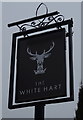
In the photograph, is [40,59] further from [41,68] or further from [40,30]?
[40,30]

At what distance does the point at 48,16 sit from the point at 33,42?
1.84 feet

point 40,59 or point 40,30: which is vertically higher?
point 40,30

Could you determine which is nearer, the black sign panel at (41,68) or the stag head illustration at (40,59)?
the black sign panel at (41,68)

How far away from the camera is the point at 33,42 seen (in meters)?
6.50

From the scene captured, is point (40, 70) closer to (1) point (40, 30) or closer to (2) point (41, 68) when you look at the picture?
(2) point (41, 68)

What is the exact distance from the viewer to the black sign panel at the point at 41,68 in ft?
19.7

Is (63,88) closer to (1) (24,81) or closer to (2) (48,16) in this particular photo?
(1) (24,81)

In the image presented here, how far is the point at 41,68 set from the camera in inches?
245

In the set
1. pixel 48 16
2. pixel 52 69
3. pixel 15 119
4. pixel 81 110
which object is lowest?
pixel 15 119

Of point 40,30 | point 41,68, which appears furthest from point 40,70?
point 40,30

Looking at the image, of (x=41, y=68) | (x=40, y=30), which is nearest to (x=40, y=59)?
(x=41, y=68)

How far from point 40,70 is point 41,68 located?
35mm

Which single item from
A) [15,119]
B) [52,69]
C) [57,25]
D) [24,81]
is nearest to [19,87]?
[24,81]

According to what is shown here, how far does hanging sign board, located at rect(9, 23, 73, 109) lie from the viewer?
598 cm
